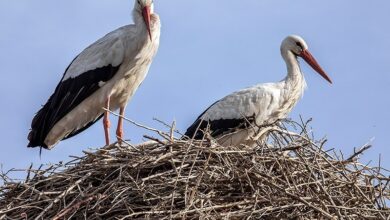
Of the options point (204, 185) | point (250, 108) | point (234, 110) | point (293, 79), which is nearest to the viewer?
point (204, 185)

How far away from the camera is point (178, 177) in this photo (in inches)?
304

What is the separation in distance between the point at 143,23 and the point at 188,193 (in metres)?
2.80

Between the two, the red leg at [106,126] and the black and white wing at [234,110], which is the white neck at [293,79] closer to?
the black and white wing at [234,110]

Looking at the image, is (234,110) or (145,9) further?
(234,110)

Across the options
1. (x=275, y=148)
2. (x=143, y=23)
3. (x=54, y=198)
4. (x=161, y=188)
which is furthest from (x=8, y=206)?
(x=143, y=23)

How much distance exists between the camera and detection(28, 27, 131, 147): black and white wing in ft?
33.2

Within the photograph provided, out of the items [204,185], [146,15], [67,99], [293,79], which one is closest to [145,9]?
[146,15]

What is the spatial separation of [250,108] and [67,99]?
1.60 m

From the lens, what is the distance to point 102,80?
10.1 metres

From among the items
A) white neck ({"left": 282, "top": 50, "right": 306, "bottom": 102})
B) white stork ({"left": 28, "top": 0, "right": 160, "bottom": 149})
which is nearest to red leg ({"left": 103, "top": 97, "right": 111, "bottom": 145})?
white stork ({"left": 28, "top": 0, "right": 160, "bottom": 149})

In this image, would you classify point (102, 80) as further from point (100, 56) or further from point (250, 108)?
point (250, 108)

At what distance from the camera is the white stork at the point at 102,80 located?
1012 cm

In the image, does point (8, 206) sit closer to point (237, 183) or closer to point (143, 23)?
point (237, 183)

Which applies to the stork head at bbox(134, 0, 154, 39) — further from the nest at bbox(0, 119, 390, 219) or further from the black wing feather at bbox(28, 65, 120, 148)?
the nest at bbox(0, 119, 390, 219)
